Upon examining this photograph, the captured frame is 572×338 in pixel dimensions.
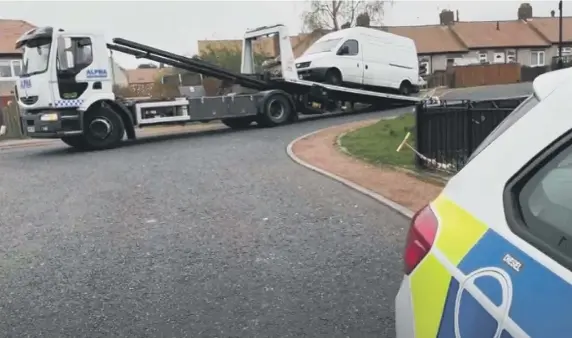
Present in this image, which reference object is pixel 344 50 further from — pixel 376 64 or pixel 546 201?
pixel 546 201

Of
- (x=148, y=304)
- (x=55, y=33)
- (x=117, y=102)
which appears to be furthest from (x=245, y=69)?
(x=148, y=304)

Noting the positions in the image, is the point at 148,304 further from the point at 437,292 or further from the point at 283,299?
the point at 437,292

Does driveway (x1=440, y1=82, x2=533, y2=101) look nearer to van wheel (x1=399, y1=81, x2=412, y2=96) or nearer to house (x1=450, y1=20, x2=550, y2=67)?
van wheel (x1=399, y1=81, x2=412, y2=96)

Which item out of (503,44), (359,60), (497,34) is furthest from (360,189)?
(497,34)

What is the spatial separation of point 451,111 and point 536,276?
310 inches

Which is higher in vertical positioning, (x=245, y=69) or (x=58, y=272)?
(x=245, y=69)

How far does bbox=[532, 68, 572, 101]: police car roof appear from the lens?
5.73ft

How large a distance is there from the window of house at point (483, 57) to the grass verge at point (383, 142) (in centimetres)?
4219

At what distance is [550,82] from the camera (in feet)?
6.02

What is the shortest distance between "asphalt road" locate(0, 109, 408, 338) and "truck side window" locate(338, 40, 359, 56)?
442 inches

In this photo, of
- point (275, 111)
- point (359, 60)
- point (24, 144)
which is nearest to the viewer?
point (275, 111)

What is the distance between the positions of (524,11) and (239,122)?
50406 mm

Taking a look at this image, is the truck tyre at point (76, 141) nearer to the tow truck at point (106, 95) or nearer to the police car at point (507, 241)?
the tow truck at point (106, 95)

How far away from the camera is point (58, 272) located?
487 cm
